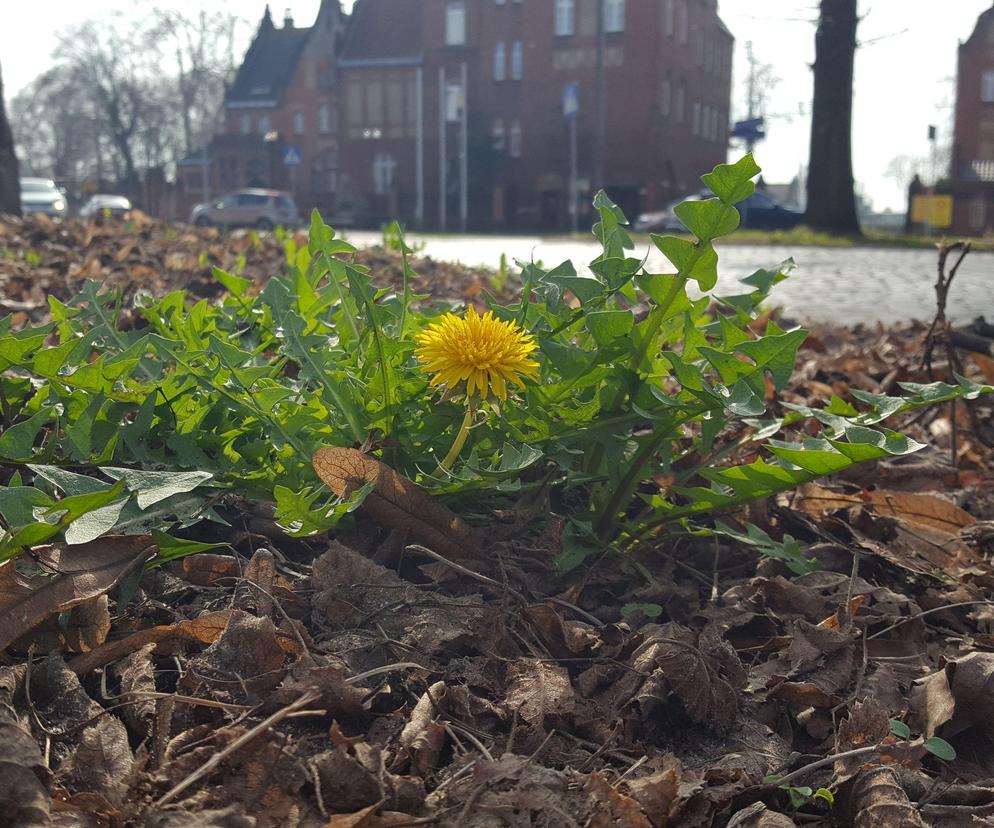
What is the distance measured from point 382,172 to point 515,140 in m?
8.20

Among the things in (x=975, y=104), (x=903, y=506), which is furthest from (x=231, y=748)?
(x=975, y=104)

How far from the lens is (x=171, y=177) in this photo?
81625mm

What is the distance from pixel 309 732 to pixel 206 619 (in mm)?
312

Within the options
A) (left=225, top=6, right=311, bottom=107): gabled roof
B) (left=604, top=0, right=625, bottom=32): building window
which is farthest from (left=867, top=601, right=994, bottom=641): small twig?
(left=225, top=6, right=311, bottom=107): gabled roof

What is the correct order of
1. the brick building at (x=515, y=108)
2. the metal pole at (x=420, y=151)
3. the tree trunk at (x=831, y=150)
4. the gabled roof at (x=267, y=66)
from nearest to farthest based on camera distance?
the tree trunk at (x=831, y=150), the brick building at (x=515, y=108), the metal pole at (x=420, y=151), the gabled roof at (x=267, y=66)

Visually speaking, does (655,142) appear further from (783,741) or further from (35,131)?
(35,131)

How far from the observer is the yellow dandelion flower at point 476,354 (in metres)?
1.69

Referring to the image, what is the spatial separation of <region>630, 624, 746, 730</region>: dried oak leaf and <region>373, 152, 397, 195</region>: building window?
55.6 metres

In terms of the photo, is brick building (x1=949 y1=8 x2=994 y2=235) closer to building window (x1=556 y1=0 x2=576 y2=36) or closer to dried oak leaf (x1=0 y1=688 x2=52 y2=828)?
building window (x1=556 y1=0 x2=576 y2=36)

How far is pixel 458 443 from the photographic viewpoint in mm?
1826

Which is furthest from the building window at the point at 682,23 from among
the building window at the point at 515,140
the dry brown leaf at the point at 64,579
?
the dry brown leaf at the point at 64,579

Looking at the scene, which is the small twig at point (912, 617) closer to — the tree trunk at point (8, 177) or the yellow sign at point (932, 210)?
the tree trunk at point (8, 177)

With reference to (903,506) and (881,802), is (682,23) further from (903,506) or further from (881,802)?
(881,802)

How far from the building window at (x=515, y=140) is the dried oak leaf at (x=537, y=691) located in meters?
51.2
